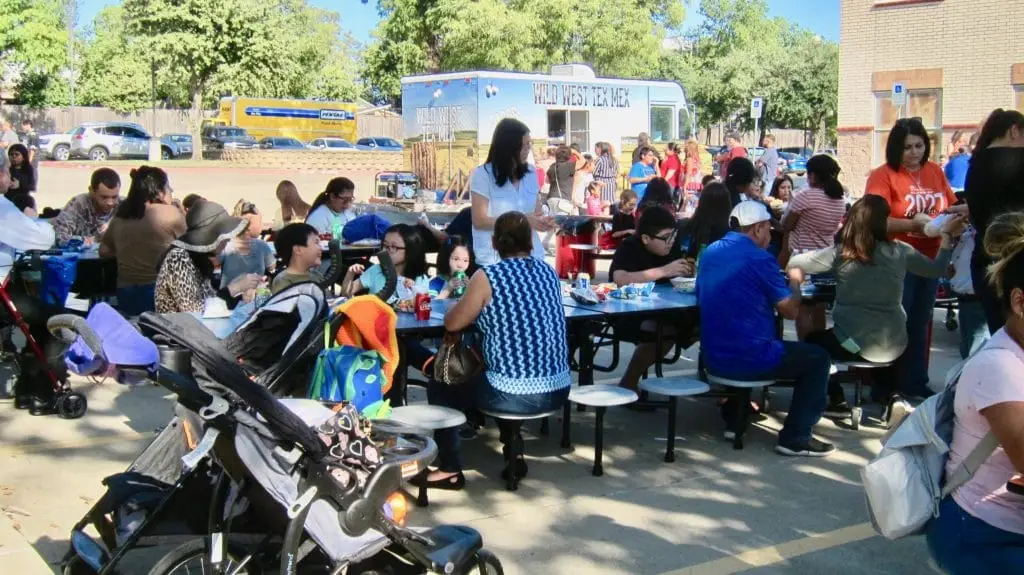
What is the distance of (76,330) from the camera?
3668 millimetres

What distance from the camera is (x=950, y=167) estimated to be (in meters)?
12.0

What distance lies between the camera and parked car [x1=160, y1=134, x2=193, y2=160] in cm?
4734

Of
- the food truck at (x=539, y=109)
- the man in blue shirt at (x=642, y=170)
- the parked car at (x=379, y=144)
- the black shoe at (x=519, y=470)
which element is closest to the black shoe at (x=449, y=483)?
the black shoe at (x=519, y=470)

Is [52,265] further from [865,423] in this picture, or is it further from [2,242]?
[865,423]

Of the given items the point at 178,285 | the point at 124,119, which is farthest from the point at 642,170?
the point at 124,119

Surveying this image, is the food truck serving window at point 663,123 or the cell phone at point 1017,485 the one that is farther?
the food truck serving window at point 663,123

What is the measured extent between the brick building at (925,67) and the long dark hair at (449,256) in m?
15.7

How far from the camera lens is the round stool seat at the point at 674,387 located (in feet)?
20.5

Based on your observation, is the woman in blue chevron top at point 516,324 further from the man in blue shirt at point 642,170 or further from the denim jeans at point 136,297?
the man in blue shirt at point 642,170

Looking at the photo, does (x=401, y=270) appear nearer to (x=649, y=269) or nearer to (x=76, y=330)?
(x=649, y=269)

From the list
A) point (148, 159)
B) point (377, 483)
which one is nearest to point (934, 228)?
point (377, 483)

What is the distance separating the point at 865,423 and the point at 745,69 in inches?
2016

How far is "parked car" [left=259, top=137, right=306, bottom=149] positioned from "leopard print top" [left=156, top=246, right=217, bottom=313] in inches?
1444

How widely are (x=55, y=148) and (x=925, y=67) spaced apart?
113ft
